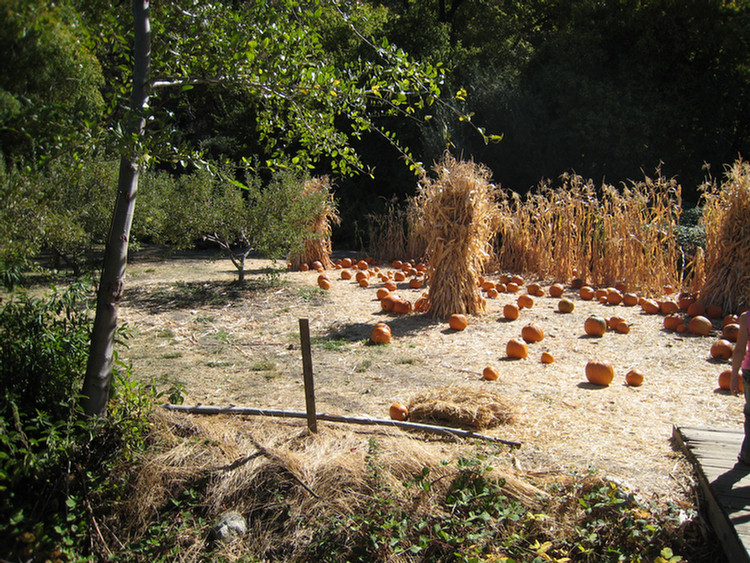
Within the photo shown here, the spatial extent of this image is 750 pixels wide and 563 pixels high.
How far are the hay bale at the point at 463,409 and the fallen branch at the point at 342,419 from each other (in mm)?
93

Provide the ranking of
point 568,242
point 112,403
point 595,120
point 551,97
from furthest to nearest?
point 551,97 → point 595,120 → point 568,242 → point 112,403

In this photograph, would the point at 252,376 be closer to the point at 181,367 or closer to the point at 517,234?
the point at 181,367

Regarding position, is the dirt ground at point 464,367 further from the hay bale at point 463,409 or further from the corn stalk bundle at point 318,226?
the corn stalk bundle at point 318,226

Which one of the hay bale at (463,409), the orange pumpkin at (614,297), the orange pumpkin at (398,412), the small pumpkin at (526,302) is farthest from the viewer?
the orange pumpkin at (614,297)

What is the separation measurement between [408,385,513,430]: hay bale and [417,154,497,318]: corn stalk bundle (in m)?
2.70

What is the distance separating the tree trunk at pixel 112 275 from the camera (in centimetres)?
294

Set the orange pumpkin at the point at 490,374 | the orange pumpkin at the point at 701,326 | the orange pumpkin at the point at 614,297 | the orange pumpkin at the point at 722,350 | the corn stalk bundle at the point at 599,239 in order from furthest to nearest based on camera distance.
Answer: the corn stalk bundle at the point at 599,239 → the orange pumpkin at the point at 614,297 → the orange pumpkin at the point at 701,326 → the orange pumpkin at the point at 722,350 → the orange pumpkin at the point at 490,374

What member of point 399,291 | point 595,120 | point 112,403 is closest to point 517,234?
point 399,291

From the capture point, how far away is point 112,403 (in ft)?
11.0

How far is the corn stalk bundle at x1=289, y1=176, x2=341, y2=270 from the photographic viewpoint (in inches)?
366

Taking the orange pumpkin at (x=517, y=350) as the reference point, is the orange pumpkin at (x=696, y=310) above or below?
above

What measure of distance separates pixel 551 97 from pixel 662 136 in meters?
2.80

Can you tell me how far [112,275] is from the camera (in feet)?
10.1

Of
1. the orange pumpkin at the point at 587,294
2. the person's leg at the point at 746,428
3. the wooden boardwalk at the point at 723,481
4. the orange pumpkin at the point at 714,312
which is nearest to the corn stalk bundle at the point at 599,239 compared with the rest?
the orange pumpkin at the point at 587,294
